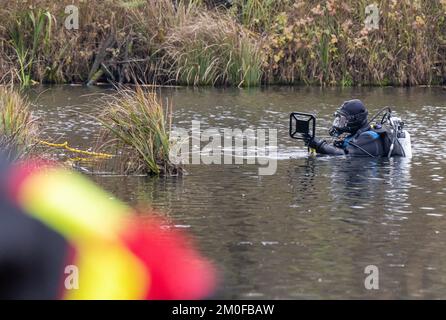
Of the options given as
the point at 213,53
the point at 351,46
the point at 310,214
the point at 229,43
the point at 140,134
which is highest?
the point at 229,43

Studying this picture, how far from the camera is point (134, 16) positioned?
35.3 m

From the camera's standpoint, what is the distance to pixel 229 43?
112ft

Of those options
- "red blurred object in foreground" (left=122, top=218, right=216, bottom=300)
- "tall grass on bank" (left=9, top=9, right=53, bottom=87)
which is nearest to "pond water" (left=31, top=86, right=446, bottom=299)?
"red blurred object in foreground" (left=122, top=218, right=216, bottom=300)

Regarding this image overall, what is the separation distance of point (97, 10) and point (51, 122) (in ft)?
33.3

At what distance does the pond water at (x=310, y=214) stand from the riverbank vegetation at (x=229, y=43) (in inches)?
296

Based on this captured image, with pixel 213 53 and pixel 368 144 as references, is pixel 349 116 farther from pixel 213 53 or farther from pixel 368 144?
pixel 213 53

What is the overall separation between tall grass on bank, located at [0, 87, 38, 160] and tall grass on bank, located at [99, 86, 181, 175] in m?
1.31

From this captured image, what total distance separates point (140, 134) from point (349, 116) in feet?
12.9

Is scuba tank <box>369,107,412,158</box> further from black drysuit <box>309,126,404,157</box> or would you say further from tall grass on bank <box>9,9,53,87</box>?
tall grass on bank <box>9,9,53,87</box>

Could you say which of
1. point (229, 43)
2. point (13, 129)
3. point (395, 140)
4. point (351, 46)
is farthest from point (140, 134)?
point (351, 46)

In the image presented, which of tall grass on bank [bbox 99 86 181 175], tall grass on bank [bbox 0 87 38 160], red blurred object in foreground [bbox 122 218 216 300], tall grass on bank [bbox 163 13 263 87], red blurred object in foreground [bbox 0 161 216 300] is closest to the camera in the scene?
red blurred object in foreground [bbox 122 218 216 300]

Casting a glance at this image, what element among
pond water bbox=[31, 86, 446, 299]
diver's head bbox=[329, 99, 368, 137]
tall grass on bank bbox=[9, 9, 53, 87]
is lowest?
pond water bbox=[31, 86, 446, 299]

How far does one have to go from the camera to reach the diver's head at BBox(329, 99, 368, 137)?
68.7 ft
